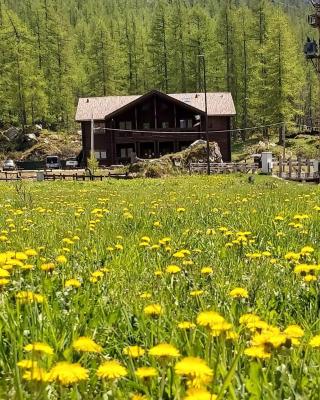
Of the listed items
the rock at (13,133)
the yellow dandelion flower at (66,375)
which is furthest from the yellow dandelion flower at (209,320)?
the rock at (13,133)

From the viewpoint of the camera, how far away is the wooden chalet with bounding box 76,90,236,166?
55812 millimetres

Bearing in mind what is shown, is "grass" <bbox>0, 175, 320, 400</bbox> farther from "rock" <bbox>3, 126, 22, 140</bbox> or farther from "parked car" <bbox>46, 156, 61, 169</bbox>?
"rock" <bbox>3, 126, 22, 140</bbox>

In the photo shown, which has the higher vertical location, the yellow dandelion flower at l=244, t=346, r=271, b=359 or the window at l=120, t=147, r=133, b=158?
the window at l=120, t=147, r=133, b=158

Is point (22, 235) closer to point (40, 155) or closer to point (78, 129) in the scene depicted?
point (40, 155)

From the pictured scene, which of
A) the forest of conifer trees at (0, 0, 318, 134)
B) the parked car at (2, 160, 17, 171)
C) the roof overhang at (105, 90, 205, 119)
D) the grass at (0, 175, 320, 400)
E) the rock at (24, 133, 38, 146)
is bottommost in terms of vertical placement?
the grass at (0, 175, 320, 400)

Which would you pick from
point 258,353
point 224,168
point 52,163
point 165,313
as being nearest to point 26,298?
point 165,313

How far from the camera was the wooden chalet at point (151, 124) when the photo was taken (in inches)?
2197

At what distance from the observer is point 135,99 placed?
5531 centimetres

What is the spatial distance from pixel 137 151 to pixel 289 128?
23.1 metres

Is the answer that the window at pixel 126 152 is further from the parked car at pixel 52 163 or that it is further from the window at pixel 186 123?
the parked car at pixel 52 163

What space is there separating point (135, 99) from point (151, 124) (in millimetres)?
3608

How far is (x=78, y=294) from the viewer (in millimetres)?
2889

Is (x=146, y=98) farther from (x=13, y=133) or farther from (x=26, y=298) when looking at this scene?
(x=26, y=298)

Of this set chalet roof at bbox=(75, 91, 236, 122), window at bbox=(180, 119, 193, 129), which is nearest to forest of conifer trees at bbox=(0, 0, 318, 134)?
chalet roof at bbox=(75, 91, 236, 122)
